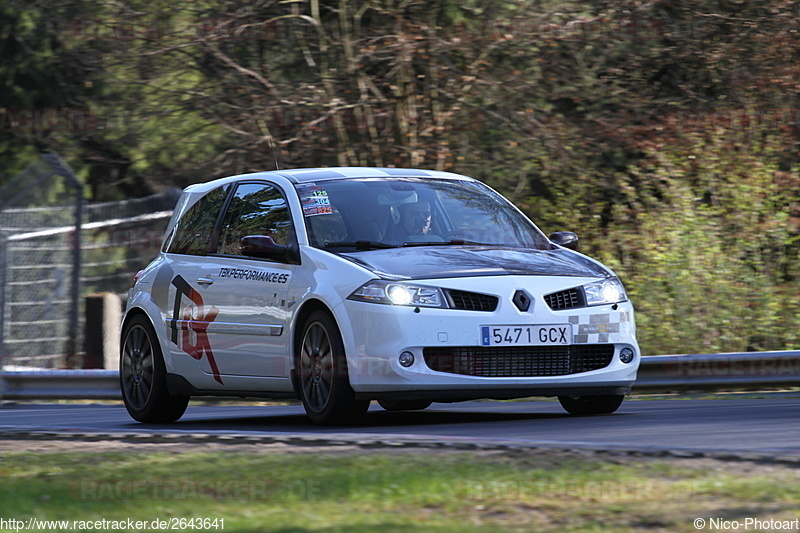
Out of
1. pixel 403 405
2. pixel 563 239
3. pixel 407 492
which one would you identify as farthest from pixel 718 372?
pixel 407 492

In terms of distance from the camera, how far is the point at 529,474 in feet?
20.5

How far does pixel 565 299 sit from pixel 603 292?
0.34 m

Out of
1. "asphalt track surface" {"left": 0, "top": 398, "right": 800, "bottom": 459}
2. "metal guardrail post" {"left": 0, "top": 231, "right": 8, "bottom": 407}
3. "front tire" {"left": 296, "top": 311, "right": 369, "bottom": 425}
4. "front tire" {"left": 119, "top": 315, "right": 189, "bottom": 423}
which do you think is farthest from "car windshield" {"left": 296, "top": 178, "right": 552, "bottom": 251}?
"metal guardrail post" {"left": 0, "top": 231, "right": 8, "bottom": 407}

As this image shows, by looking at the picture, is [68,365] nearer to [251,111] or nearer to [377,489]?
[251,111]

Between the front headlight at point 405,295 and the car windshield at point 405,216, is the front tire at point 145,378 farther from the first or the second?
the front headlight at point 405,295

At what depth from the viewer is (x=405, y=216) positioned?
10.1 meters

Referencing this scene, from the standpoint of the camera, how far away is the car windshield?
984 cm

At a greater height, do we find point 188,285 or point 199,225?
point 199,225

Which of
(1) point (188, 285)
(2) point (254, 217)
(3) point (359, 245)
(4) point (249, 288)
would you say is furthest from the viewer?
(1) point (188, 285)

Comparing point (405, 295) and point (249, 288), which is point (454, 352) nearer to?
point (405, 295)

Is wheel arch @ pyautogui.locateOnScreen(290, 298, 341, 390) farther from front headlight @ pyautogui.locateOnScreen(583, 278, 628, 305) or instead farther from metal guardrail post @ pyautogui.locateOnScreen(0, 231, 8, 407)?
metal guardrail post @ pyautogui.locateOnScreen(0, 231, 8, 407)

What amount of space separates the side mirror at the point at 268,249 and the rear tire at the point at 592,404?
2050 millimetres

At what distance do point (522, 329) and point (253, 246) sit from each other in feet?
6.13

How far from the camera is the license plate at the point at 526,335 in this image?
902 centimetres
